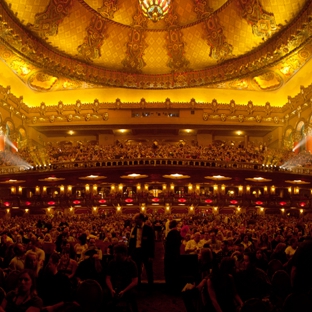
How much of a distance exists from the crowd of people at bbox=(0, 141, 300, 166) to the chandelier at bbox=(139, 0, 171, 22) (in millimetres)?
11584

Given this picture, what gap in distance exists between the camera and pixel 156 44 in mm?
41656

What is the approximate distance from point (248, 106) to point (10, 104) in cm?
2337

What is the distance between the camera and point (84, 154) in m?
36.7

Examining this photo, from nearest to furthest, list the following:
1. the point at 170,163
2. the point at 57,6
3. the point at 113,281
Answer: the point at 113,281 → the point at 170,163 → the point at 57,6

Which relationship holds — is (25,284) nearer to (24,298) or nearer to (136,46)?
(24,298)

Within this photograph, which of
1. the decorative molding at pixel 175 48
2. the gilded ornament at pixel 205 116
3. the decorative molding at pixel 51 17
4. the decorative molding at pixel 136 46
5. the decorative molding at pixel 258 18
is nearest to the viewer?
the decorative molding at pixel 258 18

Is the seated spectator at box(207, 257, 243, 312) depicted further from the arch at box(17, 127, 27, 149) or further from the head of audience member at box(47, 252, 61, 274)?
the arch at box(17, 127, 27, 149)

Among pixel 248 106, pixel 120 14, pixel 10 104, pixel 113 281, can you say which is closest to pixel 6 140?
pixel 10 104

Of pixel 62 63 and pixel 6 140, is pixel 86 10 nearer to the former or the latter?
pixel 62 63

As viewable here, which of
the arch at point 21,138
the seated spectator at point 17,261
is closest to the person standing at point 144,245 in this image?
the seated spectator at point 17,261

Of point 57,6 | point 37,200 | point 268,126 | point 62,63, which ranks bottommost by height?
point 37,200

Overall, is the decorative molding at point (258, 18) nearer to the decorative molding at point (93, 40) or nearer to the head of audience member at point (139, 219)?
the decorative molding at point (93, 40)

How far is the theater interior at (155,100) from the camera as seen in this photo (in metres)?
31.2

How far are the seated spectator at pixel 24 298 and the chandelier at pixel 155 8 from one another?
112 ft
